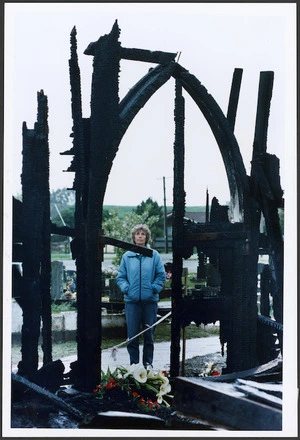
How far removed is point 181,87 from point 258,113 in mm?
850

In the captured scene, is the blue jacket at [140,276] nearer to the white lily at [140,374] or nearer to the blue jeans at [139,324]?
the blue jeans at [139,324]

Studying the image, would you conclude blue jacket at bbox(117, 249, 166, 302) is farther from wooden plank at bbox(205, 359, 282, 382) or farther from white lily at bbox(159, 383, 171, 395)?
wooden plank at bbox(205, 359, 282, 382)

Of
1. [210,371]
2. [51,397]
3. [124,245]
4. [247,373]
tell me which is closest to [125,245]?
[124,245]

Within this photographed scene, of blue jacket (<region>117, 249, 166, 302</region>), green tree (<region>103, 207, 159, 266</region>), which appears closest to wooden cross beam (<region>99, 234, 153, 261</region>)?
blue jacket (<region>117, 249, 166, 302</region>)

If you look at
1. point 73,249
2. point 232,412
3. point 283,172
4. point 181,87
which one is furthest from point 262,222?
point 232,412

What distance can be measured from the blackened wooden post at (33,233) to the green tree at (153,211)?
962 millimetres

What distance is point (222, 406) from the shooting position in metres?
5.00

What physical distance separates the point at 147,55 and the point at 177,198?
4.46 feet

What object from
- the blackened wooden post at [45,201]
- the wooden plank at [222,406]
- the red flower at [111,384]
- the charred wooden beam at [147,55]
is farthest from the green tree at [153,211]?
the wooden plank at [222,406]

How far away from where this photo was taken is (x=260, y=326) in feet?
22.5

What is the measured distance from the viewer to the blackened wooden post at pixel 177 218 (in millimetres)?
6320

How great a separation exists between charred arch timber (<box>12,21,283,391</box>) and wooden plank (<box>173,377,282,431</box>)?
1.09 meters

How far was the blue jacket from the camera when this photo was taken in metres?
6.29

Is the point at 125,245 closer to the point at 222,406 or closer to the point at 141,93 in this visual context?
the point at 141,93
